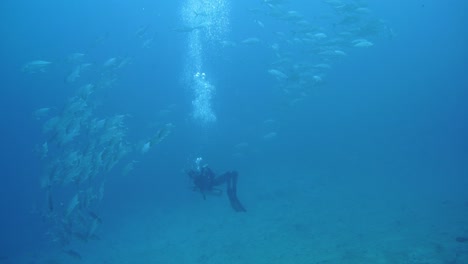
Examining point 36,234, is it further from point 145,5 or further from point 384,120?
point 145,5

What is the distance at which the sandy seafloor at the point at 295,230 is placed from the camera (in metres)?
9.80

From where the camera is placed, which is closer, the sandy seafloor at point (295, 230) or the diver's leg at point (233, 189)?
the sandy seafloor at point (295, 230)

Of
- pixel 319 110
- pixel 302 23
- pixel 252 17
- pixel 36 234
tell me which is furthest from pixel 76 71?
pixel 252 17

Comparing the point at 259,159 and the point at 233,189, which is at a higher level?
the point at 259,159

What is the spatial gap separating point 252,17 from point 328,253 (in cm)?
5827

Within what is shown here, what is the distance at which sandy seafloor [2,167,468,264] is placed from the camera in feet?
32.1

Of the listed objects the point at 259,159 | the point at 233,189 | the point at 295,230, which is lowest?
the point at 295,230

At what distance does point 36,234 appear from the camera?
21.2 m

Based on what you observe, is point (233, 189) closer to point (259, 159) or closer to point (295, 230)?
point (295, 230)

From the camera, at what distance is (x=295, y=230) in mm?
12164

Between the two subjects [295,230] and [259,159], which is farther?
[259,159]

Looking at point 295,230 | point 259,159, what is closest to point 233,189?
point 295,230

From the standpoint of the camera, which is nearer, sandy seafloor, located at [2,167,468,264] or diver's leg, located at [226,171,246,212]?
sandy seafloor, located at [2,167,468,264]

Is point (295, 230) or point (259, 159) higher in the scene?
point (259, 159)
